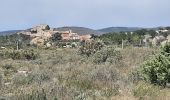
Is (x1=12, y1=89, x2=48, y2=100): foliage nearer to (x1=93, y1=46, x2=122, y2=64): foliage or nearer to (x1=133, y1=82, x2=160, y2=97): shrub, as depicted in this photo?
(x1=133, y1=82, x2=160, y2=97): shrub

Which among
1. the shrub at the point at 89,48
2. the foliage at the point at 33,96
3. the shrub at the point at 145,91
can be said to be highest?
the foliage at the point at 33,96

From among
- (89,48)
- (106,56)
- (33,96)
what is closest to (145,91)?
(33,96)

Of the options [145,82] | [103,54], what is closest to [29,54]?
[103,54]

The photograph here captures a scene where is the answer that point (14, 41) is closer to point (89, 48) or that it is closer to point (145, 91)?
point (89, 48)

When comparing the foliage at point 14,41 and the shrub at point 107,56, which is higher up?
the shrub at point 107,56

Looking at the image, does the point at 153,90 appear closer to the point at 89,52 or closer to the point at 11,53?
the point at 89,52

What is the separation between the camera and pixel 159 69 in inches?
586

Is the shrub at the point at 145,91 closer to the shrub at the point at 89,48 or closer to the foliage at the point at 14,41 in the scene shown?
the shrub at the point at 89,48

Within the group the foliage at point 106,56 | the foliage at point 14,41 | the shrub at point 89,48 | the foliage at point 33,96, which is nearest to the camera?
the foliage at point 33,96

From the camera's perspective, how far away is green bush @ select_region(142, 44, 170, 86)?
14688mm

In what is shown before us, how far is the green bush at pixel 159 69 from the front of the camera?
14.7m

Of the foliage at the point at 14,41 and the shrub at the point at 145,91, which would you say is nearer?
the shrub at the point at 145,91

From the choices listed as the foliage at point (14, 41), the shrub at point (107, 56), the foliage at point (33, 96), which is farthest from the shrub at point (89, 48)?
the foliage at point (14, 41)

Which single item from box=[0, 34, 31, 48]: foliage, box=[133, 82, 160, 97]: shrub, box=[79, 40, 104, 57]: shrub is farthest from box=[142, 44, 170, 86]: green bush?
box=[0, 34, 31, 48]: foliage
